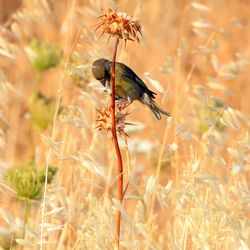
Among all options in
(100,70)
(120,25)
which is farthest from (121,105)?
(120,25)

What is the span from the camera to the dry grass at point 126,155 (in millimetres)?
2445

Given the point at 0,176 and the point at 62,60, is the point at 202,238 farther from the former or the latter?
the point at 62,60

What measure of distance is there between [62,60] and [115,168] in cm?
55

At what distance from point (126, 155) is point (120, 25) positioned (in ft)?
2.09

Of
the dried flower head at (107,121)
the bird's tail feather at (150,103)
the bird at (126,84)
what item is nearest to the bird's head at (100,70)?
the bird at (126,84)

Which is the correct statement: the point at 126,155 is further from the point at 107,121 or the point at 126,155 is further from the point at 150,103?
the point at 107,121

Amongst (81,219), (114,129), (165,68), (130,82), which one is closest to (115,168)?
(165,68)

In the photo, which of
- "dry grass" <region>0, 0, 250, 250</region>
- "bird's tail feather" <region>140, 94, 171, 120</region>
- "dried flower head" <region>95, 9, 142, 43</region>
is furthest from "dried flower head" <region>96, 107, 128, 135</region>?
"bird's tail feather" <region>140, 94, 171, 120</region>

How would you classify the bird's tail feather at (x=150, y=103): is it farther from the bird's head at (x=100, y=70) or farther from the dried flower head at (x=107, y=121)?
the dried flower head at (x=107, y=121)

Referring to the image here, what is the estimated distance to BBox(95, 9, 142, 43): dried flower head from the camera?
2.09 meters

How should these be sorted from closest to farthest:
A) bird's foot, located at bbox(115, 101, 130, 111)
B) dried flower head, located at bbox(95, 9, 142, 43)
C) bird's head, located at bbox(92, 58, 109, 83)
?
1. dried flower head, located at bbox(95, 9, 142, 43)
2. bird's foot, located at bbox(115, 101, 130, 111)
3. bird's head, located at bbox(92, 58, 109, 83)

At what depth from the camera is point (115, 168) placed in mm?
4387

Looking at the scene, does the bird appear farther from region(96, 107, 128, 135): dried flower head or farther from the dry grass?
region(96, 107, 128, 135): dried flower head

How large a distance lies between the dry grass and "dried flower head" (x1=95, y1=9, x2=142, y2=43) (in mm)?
255
